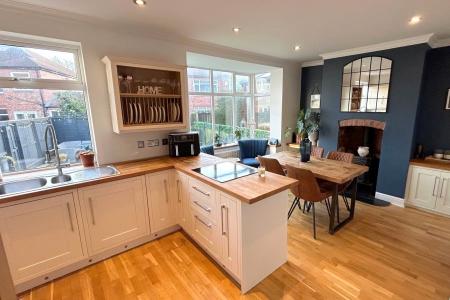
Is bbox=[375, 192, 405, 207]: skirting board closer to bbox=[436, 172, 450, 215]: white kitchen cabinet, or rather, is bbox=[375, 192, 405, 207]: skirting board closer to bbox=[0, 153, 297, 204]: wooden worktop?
bbox=[436, 172, 450, 215]: white kitchen cabinet

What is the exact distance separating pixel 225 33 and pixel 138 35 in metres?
1.07

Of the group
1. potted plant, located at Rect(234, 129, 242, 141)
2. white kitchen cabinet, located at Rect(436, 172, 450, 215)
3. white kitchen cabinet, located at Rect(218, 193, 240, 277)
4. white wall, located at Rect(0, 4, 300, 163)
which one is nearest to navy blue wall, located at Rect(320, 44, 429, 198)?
white kitchen cabinet, located at Rect(436, 172, 450, 215)

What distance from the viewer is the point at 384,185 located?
11.6 ft

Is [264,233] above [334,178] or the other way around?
the other way around

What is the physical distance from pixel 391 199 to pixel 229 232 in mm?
3082

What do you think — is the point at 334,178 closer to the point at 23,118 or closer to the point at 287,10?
the point at 287,10

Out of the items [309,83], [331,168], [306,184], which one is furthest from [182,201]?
[309,83]

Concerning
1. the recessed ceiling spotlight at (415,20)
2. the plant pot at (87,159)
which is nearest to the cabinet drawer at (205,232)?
the plant pot at (87,159)

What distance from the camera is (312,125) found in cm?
438

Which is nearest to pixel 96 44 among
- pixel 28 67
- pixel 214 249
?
pixel 28 67

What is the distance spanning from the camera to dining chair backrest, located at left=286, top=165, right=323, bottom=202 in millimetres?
2488

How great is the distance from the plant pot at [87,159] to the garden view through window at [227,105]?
216cm

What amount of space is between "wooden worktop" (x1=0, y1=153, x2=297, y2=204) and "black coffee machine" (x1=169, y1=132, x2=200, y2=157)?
199 millimetres

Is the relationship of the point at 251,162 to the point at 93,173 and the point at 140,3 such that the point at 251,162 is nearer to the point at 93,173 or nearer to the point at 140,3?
the point at 93,173
